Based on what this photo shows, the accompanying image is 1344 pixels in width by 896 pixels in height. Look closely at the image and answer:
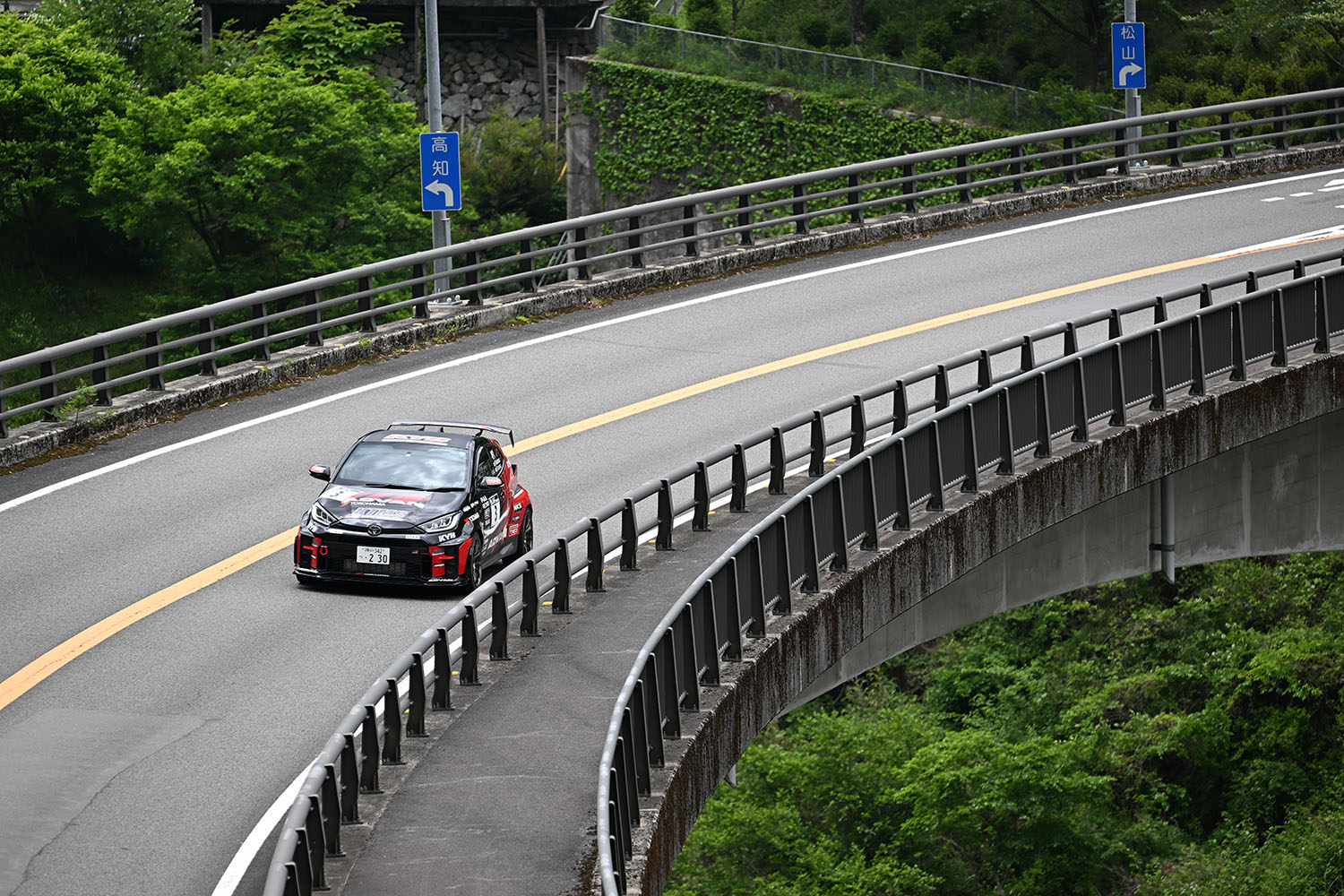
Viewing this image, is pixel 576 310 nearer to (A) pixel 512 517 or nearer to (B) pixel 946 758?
(A) pixel 512 517

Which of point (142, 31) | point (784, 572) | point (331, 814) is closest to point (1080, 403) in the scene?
point (784, 572)

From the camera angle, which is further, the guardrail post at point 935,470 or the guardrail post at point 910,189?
the guardrail post at point 910,189

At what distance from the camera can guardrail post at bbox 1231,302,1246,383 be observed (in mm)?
19203

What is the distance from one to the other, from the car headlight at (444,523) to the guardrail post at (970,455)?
15.4ft

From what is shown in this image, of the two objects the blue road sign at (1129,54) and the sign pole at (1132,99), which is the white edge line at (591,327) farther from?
the blue road sign at (1129,54)

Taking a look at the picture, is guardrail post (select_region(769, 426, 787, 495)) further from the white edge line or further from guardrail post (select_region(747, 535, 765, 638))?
the white edge line

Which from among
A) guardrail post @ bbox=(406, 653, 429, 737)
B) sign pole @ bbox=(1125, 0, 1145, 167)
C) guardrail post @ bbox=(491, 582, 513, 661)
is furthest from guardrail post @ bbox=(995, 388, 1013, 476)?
sign pole @ bbox=(1125, 0, 1145, 167)

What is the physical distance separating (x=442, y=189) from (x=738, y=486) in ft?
35.5

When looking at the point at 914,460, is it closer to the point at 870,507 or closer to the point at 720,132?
the point at 870,507

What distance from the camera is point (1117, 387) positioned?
17.8 meters

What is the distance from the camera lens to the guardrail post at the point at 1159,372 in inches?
712

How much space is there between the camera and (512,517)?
16078mm

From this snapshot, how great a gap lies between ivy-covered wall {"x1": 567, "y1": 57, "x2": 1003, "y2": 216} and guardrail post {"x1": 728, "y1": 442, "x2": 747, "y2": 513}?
31.8 m

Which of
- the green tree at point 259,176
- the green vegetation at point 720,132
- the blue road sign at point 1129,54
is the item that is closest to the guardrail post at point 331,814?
the blue road sign at point 1129,54
